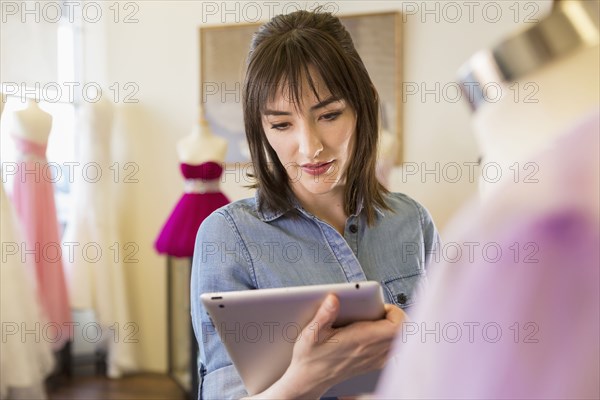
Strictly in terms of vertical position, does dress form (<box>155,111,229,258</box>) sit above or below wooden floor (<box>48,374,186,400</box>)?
above

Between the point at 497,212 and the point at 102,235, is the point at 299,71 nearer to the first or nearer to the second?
the point at 497,212

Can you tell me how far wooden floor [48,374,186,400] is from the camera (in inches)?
122

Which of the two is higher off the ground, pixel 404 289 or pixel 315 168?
pixel 315 168

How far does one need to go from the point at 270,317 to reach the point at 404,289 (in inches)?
15.0

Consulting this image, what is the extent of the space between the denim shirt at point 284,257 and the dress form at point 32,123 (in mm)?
1921

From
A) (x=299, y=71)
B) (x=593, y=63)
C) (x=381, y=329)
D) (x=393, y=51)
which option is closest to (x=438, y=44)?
(x=393, y=51)

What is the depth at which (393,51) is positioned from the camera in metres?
2.94

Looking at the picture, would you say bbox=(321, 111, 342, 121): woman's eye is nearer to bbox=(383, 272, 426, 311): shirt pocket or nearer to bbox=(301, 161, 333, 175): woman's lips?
bbox=(301, 161, 333, 175): woman's lips

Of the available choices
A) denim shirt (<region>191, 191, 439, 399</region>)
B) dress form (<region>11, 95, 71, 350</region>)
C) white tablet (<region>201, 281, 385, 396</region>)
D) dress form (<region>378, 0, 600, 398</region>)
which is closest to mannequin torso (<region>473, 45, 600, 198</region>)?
dress form (<region>378, 0, 600, 398</region>)

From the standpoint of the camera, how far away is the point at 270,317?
0.84 meters

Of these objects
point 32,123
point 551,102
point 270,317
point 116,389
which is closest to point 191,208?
point 32,123

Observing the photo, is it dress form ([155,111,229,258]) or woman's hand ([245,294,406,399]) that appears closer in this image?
woman's hand ([245,294,406,399])

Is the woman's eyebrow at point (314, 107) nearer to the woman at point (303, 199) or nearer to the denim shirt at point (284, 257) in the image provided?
the woman at point (303, 199)

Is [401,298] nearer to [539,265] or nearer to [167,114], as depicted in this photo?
[539,265]
